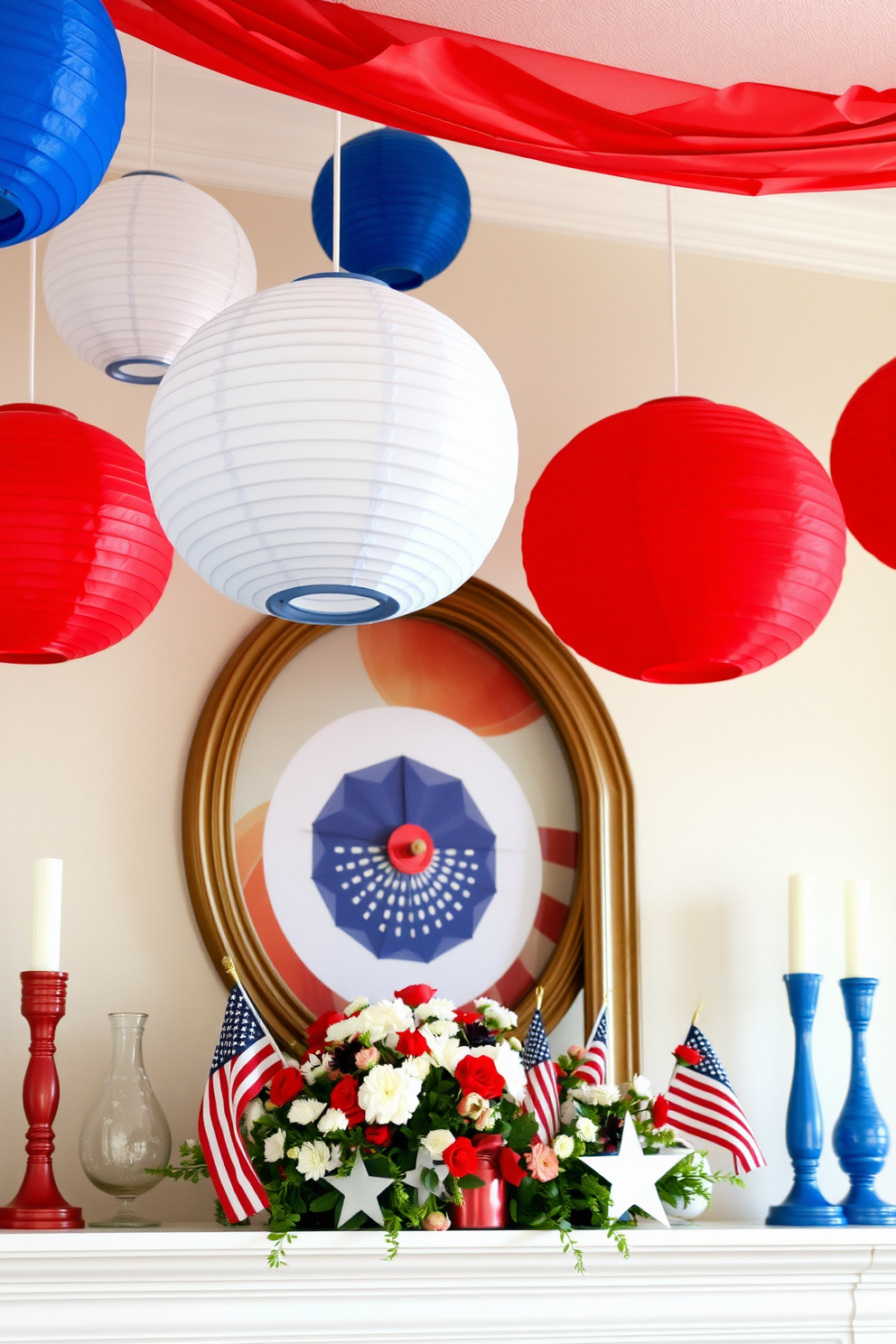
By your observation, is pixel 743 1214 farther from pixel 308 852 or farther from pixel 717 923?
pixel 308 852

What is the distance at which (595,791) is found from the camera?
2.54 m

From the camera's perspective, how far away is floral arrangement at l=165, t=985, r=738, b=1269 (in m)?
1.91

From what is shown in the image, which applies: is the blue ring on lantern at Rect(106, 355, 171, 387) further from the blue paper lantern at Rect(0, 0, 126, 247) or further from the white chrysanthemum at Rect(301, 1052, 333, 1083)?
the white chrysanthemum at Rect(301, 1052, 333, 1083)

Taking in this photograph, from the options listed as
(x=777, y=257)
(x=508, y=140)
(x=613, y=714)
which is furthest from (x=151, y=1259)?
(x=777, y=257)

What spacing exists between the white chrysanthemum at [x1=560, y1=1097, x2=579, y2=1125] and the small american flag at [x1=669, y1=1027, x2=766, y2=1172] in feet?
0.63

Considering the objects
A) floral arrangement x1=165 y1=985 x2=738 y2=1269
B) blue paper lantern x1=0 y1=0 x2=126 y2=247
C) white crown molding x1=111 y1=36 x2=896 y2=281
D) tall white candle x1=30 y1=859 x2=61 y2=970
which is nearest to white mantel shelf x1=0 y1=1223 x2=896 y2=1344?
floral arrangement x1=165 y1=985 x2=738 y2=1269

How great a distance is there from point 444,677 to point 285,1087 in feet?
2.75

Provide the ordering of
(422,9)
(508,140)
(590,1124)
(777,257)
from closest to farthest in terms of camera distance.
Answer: (508,140), (590,1124), (422,9), (777,257)

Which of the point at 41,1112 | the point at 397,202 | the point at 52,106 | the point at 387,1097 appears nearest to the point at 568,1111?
the point at 387,1097

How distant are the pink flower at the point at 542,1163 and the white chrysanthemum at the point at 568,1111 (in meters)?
0.13

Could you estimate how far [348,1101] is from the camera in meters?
1.92

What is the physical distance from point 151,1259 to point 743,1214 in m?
1.06

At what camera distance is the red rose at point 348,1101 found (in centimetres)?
192

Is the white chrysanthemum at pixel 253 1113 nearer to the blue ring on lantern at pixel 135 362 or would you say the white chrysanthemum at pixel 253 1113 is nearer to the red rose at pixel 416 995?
the red rose at pixel 416 995
